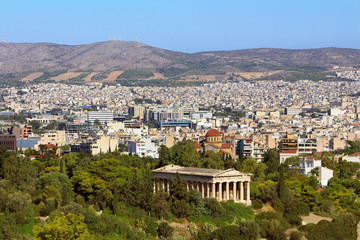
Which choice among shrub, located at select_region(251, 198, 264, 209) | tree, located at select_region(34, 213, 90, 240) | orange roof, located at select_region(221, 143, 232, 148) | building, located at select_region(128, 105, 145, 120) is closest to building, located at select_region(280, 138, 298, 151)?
orange roof, located at select_region(221, 143, 232, 148)

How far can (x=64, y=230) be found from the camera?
38.8m

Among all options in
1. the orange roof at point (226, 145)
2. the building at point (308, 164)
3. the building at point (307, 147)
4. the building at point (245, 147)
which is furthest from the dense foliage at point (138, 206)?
the building at point (307, 147)

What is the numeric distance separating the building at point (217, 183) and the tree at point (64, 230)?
12.2 metres

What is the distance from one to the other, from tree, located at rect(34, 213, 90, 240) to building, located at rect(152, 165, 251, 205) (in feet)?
40.0

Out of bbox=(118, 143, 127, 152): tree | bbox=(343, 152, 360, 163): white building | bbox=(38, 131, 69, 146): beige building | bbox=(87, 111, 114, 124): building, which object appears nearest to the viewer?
bbox=(343, 152, 360, 163): white building

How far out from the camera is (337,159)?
77.0 metres

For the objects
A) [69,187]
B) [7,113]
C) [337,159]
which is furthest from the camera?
[7,113]

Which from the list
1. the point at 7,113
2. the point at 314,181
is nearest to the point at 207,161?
the point at 314,181

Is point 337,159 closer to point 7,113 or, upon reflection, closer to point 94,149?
point 94,149

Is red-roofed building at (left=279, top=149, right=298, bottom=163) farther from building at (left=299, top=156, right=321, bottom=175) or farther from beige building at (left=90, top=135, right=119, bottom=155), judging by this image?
beige building at (left=90, top=135, right=119, bottom=155)

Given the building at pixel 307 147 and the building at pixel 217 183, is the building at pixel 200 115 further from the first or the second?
the building at pixel 217 183

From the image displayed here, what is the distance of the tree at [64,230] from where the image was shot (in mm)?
38625

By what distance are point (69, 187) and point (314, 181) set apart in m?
18.5

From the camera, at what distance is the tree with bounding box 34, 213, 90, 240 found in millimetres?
38625
